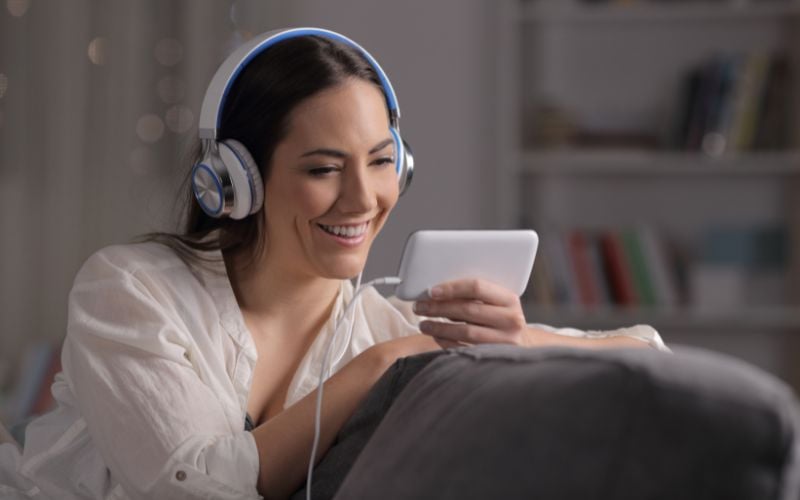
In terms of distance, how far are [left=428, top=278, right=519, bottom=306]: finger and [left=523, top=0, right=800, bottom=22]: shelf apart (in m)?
2.49

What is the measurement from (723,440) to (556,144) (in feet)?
9.87

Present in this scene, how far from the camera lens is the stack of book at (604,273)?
3496mm

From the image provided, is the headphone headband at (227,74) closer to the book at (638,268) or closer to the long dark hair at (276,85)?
the long dark hair at (276,85)

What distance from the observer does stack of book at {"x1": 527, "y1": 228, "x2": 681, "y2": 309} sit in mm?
3496

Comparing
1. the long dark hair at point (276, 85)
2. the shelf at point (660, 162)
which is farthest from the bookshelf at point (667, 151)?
the long dark hair at point (276, 85)

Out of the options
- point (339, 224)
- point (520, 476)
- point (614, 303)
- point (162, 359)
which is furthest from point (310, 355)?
point (614, 303)

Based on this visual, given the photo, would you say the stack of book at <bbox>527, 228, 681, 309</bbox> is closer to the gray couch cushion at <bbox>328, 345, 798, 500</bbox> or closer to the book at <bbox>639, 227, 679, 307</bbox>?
the book at <bbox>639, 227, 679, 307</bbox>

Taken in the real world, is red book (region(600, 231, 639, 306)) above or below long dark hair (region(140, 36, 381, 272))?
below

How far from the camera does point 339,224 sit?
142 cm

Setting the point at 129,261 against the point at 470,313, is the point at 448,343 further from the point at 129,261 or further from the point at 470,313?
the point at 129,261

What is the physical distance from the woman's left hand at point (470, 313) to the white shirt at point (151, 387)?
226mm

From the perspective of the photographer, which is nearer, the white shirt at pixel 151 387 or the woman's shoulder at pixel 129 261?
the white shirt at pixel 151 387

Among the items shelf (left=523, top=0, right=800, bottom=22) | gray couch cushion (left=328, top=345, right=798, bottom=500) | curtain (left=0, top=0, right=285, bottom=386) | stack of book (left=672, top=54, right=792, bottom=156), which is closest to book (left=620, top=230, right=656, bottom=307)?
stack of book (left=672, top=54, right=792, bottom=156)

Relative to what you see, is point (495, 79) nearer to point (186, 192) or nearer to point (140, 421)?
point (186, 192)
